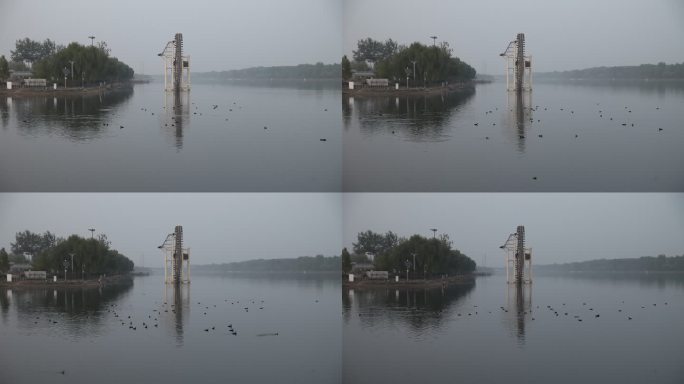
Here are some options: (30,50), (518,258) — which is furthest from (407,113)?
(30,50)

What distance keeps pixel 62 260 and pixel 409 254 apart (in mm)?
4020

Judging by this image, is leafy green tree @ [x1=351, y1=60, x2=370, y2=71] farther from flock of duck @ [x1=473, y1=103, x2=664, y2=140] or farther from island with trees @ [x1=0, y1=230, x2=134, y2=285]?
island with trees @ [x1=0, y1=230, x2=134, y2=285]

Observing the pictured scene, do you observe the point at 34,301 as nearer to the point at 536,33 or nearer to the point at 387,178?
the point at 387,178

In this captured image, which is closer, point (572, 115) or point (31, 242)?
point (31, 242)

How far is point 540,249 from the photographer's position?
11.8 meters

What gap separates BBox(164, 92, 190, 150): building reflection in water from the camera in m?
11.8

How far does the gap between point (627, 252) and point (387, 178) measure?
287cm

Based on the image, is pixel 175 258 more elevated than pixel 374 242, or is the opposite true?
pixel 374 242

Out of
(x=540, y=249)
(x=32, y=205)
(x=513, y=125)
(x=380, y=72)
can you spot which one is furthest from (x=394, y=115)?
(x=32, y=205)

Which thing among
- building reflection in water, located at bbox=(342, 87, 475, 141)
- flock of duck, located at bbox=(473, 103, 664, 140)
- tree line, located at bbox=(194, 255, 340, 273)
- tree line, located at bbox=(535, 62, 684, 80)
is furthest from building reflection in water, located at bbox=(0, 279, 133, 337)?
tree line, located at bbox=(535, 62, 684, 80)

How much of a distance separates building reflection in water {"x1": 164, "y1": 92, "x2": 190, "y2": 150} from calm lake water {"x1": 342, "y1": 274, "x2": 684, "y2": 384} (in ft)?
8.86

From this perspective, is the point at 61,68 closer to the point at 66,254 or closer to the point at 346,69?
the point at 66,254

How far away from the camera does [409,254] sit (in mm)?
12117

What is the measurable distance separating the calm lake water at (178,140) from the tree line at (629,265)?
2.84 meters
